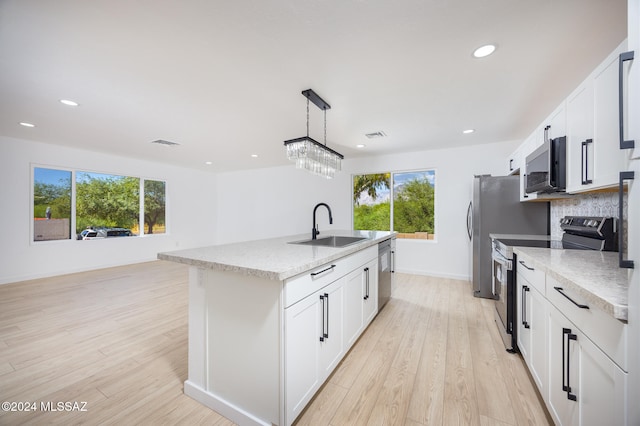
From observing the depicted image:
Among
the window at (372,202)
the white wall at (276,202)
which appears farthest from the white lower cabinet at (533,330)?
the white wall at (276,202)

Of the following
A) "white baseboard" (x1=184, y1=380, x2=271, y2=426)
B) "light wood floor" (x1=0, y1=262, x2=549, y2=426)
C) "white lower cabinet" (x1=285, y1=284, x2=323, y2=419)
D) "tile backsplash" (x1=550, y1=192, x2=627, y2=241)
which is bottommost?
"light wood floor" (x1=0, y1=262, x2=549, y2=426)

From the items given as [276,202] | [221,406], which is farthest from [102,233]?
[221,406]

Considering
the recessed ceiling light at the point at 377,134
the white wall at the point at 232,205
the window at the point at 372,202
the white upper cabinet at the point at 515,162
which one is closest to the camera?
the white upper cabinet at the point at 515,162

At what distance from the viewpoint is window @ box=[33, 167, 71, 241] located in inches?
179

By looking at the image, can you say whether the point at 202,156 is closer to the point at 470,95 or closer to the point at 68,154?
the point at 68,154

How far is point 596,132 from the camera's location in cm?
150

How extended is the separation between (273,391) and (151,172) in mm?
6513

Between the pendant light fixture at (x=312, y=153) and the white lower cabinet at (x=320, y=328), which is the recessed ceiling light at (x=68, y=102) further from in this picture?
the white lower cabinet at (x=320, y=328)

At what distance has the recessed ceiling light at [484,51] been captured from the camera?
1.87 meters

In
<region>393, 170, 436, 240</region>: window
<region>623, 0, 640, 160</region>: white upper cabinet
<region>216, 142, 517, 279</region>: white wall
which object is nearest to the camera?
→ <region>623, 0, 640, 160</region>: white upper cabinet

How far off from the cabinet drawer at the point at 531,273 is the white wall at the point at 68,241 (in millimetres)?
7053

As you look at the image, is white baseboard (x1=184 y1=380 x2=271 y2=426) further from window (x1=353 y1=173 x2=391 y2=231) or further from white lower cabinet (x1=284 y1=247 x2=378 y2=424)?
window (x1=353 y1=173 x2=391 y2=231)

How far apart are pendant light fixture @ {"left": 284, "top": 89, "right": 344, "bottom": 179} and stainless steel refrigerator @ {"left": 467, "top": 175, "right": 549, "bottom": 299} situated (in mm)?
2268

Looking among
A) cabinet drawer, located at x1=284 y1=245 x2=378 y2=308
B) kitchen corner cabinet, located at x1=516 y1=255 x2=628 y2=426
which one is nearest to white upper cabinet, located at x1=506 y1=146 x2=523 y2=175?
kitchen corner cabinet, located at x1=516 y1=255 x2=628 y2=426
